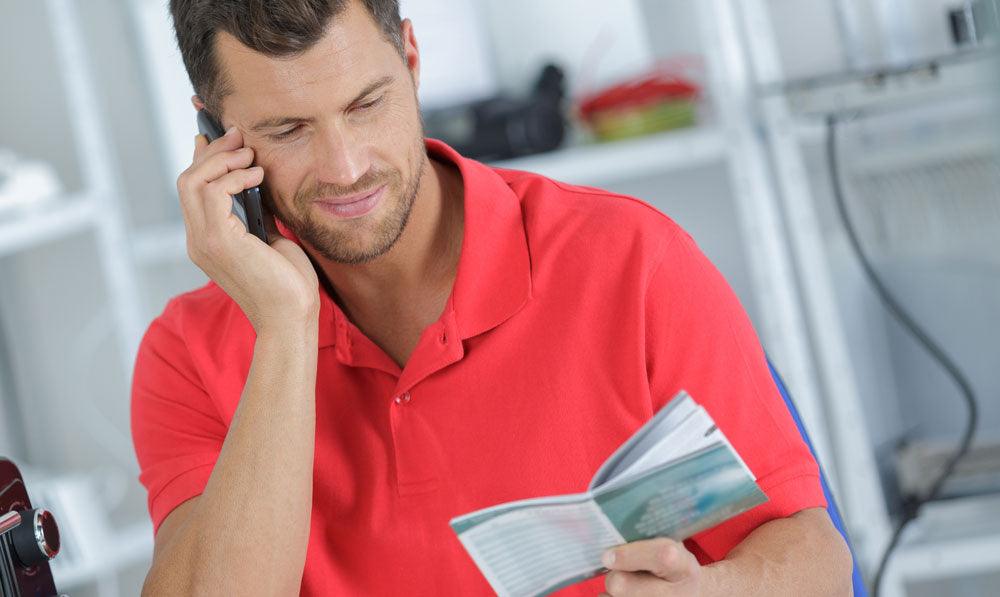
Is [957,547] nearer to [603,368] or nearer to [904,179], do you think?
[904,179]

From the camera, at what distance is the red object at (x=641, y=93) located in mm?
1794

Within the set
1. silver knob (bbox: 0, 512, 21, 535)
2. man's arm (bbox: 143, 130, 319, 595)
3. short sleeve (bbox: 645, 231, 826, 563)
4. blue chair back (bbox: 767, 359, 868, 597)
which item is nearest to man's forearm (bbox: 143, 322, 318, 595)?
man's arm (bbox: 143, 130, 319, 595)

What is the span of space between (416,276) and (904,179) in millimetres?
1052

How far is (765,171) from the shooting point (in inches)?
68.9

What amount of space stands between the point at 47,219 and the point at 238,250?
3.44 feet

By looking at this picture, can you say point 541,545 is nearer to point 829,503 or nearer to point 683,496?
point 683,496

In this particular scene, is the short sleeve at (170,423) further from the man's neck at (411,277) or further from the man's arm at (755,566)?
the man's arm at (755,566)

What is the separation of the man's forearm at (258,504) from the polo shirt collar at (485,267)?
122mm

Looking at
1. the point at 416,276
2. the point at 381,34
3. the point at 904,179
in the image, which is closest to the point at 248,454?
the point at 416,276

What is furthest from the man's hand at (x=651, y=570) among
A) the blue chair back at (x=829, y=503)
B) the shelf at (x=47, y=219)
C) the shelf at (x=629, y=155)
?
the shelf at (x=47, y=219)

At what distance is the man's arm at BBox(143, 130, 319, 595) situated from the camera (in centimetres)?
97

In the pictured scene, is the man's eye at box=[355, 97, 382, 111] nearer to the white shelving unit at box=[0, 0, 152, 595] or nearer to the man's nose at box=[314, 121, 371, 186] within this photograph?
the man's nose at box=[314, 121, 371, 186]

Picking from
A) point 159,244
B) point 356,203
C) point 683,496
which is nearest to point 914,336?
point 356,203

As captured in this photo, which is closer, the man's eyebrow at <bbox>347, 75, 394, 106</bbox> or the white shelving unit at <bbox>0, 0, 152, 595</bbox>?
the man's eyebrow at <bbox>347, 75, 394, 106</bbox>
